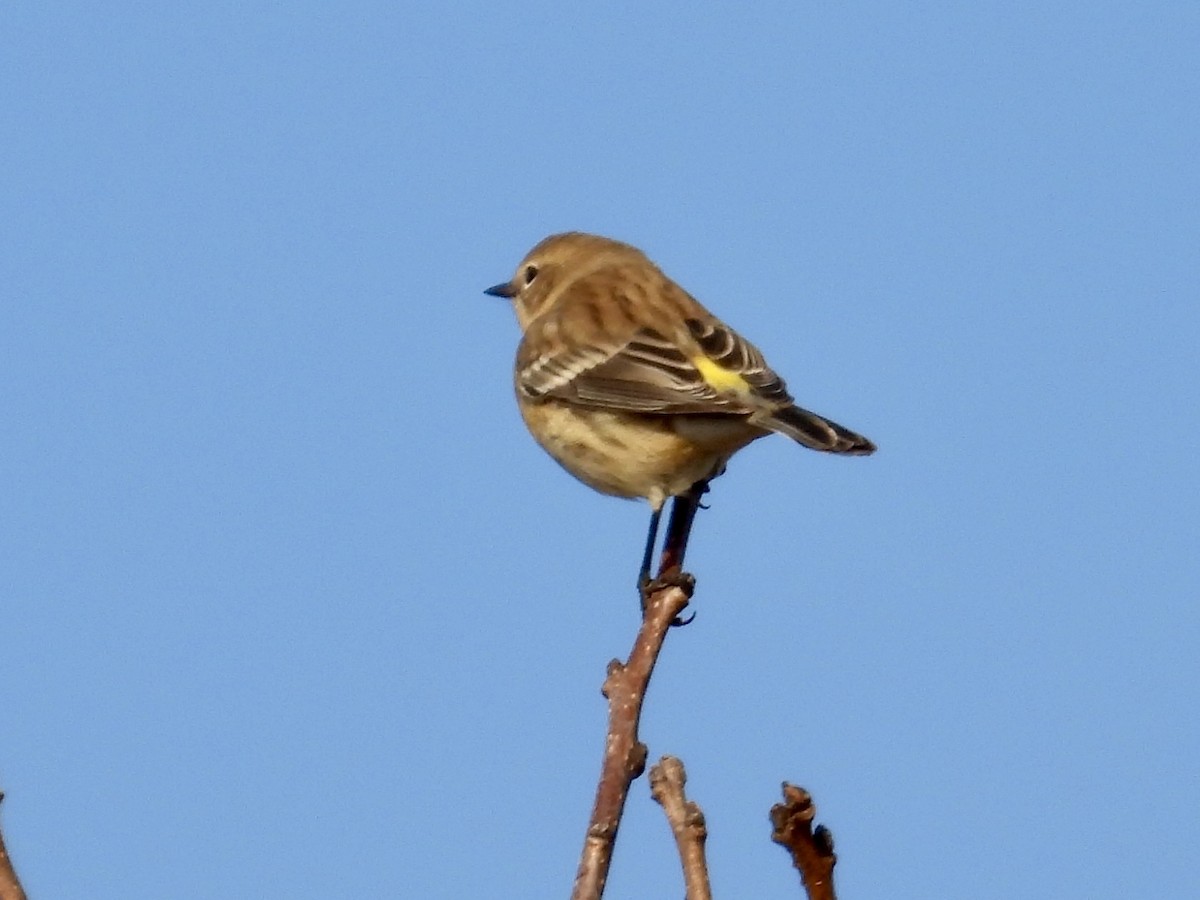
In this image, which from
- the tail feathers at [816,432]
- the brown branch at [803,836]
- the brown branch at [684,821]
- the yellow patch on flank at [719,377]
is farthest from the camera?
the yellow patch on flank at [719,377]

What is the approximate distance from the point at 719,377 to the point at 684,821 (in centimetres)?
557

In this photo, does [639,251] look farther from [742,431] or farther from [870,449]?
[870,449]

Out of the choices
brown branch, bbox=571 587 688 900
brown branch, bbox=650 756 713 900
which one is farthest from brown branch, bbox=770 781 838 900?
brown branch, bbox=571 587 688 900

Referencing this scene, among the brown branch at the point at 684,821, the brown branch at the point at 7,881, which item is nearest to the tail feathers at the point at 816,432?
the brown branch at the point at 684,821

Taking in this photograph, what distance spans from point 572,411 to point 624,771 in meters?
5.39

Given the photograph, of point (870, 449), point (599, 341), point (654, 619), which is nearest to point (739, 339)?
point (599, 341)

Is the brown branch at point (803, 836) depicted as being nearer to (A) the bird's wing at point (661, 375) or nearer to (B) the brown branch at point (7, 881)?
(B) the brown branch at point (7, 881)

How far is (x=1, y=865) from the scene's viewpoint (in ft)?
8.67

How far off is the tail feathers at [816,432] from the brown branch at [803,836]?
4.52 m

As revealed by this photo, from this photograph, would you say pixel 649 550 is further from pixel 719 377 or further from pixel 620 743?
pixel 620 743

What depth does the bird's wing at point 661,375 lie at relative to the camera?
796cm

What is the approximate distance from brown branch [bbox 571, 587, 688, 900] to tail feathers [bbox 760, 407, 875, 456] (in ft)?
9.12

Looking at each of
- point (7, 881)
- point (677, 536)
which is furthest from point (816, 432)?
point (7, 881)

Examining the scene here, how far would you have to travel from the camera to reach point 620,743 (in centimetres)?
339
